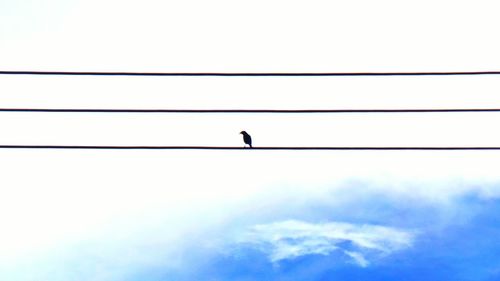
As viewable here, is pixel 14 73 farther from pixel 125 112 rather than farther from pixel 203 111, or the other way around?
pixel 203 111

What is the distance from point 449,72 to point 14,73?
6475mm

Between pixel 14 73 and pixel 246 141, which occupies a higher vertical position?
pixel 246 141

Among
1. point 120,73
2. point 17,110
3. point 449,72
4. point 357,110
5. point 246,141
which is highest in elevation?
point 246,141

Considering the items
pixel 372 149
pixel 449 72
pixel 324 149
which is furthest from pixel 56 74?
pixel 449 72

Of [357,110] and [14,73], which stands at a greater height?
[357,110]

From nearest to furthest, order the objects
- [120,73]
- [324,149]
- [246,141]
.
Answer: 1. [120,73]
2. [324,149]
3. [246,141]

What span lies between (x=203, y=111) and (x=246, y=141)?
28.9ft

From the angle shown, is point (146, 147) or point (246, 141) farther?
point (246, 141)

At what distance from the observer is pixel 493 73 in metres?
9.10

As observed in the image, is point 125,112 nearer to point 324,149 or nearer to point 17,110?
point 17,110

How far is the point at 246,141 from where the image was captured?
1792cm

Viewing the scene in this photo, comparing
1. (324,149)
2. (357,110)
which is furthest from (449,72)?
(324,149)

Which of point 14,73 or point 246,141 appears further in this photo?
point 246,141

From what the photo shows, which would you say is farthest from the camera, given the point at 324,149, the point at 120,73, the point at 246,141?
the point at 246,141
